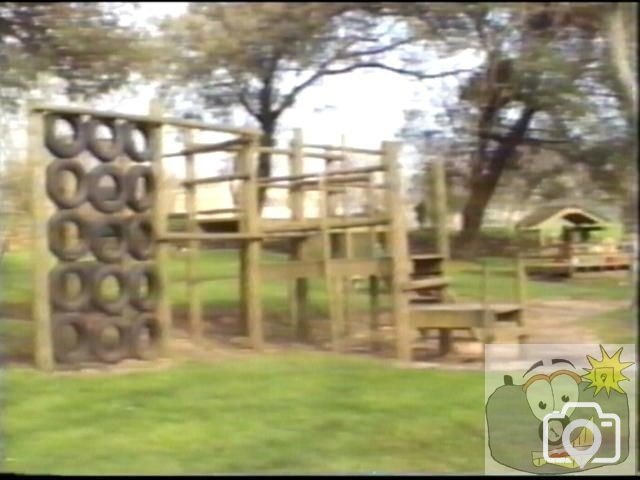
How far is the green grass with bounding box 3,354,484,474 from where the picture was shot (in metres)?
2.88

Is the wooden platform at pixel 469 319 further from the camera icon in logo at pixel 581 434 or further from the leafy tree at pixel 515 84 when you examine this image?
the camera icon in logo at pixel 581 434

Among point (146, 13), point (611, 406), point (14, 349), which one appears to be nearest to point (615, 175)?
point (611, 406)

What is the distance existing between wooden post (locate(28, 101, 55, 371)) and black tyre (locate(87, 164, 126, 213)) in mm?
226

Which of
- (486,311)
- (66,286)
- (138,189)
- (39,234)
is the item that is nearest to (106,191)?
(138,189)

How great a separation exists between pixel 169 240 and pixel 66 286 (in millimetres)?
557

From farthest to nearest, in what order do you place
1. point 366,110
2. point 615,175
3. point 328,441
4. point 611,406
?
point 366,110 < point 615,175 < point 328,441 < point 611,406

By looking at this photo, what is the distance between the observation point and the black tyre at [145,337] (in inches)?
152

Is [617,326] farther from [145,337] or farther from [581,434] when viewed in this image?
[145,337]

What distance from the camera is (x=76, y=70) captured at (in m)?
3.84

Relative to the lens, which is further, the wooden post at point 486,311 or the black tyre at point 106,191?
the black tyre at point 106,191

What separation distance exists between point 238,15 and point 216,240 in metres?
1.18

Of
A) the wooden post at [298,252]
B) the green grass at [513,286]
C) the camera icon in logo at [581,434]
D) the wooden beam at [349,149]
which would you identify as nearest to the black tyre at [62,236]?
the wooden post at [298,252]

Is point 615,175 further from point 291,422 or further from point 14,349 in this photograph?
point 14,349

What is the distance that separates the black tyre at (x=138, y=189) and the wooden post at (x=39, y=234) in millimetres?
405
